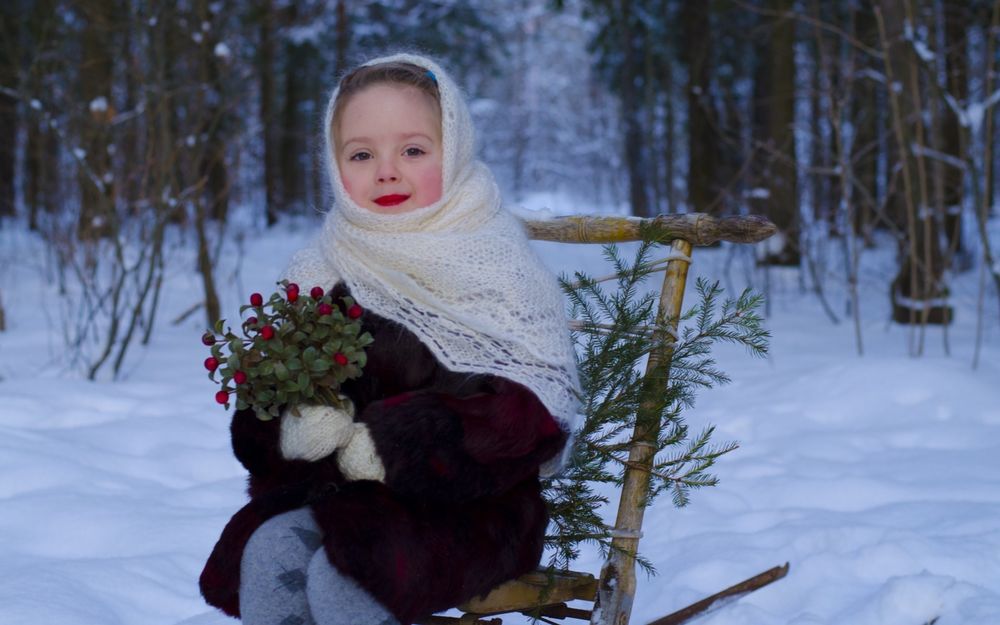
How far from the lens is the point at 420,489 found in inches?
71.2

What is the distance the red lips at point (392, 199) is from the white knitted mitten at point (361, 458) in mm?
534

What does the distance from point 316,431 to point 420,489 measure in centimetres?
22

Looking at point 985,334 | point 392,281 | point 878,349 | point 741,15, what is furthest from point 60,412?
point 741,15

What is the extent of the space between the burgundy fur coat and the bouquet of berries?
0.12 meters

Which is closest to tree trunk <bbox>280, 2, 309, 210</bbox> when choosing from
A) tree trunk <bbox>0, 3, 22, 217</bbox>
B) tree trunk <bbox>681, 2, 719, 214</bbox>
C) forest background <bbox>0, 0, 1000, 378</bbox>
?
forest background <bbox>0, 0, 1000, 378</bbox>

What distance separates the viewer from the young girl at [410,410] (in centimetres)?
181

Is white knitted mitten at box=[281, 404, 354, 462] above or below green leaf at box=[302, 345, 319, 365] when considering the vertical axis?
below

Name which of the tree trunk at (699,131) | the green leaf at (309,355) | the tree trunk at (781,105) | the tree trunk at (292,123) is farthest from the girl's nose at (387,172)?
the tree trunk at (292,123)

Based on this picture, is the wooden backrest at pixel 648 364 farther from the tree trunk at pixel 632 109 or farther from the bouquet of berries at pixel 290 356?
the tree trunk at pixel 632 109

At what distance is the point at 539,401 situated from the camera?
1.92 m

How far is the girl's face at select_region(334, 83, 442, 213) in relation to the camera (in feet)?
7.10

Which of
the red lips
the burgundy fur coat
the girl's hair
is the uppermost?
the girl's hair

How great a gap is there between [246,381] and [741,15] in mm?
12680

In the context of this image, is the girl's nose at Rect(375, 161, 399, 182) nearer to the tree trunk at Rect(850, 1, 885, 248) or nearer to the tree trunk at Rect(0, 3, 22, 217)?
the tree trunk at Rect(850, 1, 885, 248)
